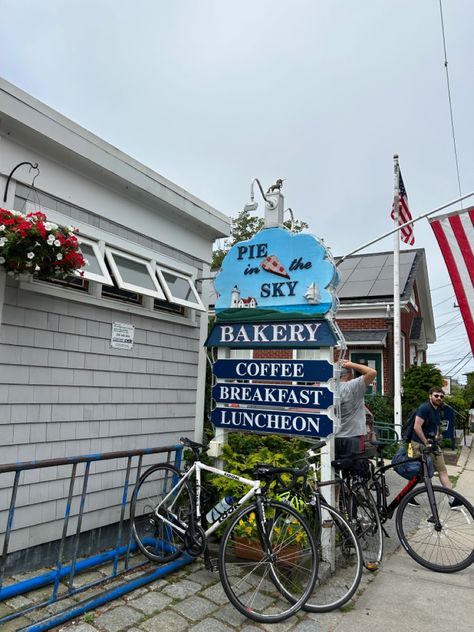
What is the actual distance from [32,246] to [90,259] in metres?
0.95

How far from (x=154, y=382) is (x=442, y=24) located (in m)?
6.33

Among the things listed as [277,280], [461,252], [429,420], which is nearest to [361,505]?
[429,420]

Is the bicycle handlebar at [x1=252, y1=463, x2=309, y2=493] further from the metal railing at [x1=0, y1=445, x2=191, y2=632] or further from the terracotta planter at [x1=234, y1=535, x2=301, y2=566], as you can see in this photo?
the metal railing at [x1=0, y1=445, x2=191, y2=632]

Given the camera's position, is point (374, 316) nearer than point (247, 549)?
No

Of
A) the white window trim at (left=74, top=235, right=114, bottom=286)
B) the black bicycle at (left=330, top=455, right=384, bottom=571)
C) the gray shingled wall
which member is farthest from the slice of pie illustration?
the black bicycle at (left=330, top=455, right=384, bottom=571)

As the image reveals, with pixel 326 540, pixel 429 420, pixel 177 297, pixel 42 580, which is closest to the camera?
pixel 42 580

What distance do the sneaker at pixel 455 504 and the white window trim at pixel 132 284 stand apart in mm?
3387

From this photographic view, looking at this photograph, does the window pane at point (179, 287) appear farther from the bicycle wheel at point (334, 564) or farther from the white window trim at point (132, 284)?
the bicycle wheel at point (334, 564)

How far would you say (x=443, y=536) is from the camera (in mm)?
4465

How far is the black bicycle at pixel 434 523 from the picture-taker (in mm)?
4082

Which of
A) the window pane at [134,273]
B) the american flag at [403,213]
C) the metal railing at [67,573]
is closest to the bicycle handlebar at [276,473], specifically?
the metal railing at [67,573]

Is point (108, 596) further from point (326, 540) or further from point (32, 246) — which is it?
point (32, 246)

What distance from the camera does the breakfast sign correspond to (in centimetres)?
413

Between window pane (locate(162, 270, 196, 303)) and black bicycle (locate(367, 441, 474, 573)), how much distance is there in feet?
8.61
